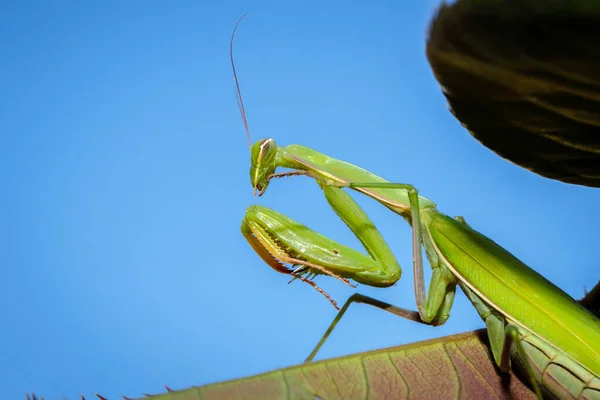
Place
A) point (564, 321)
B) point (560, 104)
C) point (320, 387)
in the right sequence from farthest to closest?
point (564, 321), point (320, 387), point (560, 104)

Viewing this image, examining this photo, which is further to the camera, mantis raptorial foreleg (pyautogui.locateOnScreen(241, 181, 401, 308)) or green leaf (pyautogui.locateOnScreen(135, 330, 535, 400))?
mantis raptorial foreleg (pyautogui.locateOnScreen(241, 181, 401, 308))

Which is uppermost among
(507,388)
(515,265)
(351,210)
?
(351,210)

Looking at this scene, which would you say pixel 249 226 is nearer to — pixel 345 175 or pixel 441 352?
pixel 345 175

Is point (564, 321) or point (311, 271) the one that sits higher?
point (311, 271)

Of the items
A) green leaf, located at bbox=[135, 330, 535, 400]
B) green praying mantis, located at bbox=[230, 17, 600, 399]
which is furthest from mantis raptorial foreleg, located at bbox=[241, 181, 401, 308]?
green leaf, located at bbox=[135, 330, 535, 400]

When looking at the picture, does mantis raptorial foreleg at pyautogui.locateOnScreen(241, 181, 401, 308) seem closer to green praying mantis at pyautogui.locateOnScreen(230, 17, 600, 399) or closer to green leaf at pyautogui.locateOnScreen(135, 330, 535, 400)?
green praying mantis at pyautogui.locateOnScreen(230, 17, 600, 399)

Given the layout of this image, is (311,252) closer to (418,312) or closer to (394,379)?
(418,312)

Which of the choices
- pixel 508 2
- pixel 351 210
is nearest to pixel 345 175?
pixel 351 210
